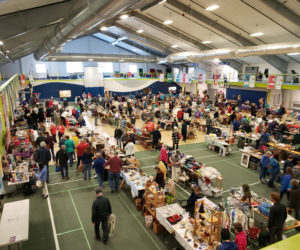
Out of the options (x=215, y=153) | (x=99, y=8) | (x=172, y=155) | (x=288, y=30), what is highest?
(x=288, y=30)

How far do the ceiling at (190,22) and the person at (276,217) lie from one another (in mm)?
6978

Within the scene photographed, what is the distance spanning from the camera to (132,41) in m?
33.2

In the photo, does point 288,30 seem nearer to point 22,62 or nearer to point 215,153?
point 215,153

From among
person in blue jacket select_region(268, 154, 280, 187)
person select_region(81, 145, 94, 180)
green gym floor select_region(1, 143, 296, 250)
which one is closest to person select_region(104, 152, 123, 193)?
green gym floor select_region(1, 143, 296, 250)

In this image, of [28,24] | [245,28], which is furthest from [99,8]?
[245,28]

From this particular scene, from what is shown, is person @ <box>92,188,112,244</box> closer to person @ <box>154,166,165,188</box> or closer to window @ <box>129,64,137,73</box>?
person @ <box>154,166,165,188</box>

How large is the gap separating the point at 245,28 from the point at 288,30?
2762mm

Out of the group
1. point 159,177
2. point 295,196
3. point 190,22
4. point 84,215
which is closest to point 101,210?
point 84,215

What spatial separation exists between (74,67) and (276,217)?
34.2 meters

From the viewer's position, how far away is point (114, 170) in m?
8.30

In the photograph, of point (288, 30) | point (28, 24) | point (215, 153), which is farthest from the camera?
A: point (288, 30)

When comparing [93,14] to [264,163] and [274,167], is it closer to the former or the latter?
[264,163]

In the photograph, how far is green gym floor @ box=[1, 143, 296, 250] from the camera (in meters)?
6.25

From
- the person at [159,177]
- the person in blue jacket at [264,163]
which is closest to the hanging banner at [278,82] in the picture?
the person in blue jacket at [264,163]
